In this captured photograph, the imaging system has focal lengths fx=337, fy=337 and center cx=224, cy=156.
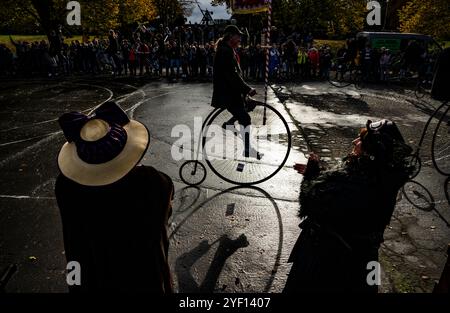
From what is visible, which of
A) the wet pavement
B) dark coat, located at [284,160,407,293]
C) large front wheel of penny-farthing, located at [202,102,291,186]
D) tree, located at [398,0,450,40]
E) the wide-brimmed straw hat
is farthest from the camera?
tree, located at [398,0,450,40]

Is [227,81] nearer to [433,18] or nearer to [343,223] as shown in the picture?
[343,223]

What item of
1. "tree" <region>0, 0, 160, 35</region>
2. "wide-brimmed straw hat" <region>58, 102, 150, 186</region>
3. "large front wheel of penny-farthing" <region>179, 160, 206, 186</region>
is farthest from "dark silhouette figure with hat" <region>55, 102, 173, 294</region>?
"tree" <region>0, 0, 160, 35</region>

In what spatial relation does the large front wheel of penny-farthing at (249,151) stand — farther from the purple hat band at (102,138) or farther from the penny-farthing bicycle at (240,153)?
the purple hat band at (102,138)

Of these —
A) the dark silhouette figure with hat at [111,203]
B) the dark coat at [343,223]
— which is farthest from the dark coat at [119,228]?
the dark coat at [343,223]

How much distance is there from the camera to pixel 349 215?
7.68ft

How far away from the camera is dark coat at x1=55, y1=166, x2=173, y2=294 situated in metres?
1.81

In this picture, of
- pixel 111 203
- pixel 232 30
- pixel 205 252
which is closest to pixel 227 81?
pixel 232 30

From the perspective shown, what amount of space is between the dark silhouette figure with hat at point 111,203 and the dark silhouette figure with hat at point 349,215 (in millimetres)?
1083

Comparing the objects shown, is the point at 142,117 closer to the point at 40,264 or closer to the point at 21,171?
the point at 21,171

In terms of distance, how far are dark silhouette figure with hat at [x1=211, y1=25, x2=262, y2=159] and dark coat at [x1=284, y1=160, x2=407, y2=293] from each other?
3394 millimetres

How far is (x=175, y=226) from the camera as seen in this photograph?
474 cm

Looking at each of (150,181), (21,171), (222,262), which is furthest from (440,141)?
(21,171)

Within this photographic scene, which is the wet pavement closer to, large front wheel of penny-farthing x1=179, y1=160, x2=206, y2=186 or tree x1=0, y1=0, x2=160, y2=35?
large front wheel of penny-farthing x1=179, y1=160, x2=206, y2=186
